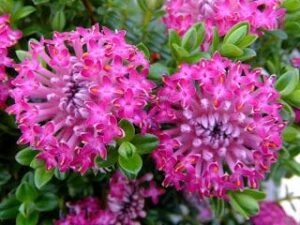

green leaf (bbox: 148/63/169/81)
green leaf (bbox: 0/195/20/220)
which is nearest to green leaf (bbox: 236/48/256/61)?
green leaf (bbox: 148/63/169/81)

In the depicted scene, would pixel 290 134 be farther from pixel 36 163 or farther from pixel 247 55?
pixel 36 163

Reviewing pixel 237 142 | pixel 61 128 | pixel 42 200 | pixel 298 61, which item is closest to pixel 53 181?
pixel 42 200

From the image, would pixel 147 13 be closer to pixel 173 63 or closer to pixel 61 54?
pixel 173 63

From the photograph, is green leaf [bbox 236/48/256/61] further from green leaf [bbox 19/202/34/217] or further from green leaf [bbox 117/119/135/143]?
green leaf [bbox 19/202/34/217]

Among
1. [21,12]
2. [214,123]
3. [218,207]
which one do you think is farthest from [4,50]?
[218,207]

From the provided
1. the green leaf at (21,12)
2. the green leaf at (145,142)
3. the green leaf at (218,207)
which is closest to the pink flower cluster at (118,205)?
the green leaf at (218,207)

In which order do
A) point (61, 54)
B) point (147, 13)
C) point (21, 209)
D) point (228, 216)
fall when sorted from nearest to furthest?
point (61, 54)
point (21, 209)
point (147, 13)
point (228, 216)
